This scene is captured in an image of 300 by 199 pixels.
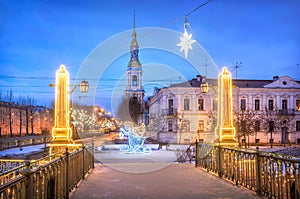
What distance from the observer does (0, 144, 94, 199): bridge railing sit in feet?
11.9

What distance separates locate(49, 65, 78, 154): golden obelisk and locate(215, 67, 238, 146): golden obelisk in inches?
219

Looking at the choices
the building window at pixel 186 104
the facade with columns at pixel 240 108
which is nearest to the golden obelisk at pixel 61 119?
the facade with columns at pixel 240 108

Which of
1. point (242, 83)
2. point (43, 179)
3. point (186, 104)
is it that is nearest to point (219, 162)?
point (43, 179)

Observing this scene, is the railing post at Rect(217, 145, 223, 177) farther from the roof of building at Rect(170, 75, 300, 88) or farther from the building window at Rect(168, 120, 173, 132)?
the building window at Rect(168, 120, 173, 132)

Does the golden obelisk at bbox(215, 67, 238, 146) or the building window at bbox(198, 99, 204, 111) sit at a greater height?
the building window at bbox(198, 99, 204, 111)

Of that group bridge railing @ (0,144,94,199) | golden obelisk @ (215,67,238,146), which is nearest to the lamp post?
bridge railing @ (0,144,94,199)

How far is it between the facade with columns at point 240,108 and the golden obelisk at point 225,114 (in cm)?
2909

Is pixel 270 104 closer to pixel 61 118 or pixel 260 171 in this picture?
pixel 61 118

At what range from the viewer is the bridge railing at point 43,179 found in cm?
363

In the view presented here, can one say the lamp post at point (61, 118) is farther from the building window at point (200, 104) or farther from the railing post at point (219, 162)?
the building window at point (200, 104)

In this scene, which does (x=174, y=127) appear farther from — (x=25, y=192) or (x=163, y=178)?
(x=25, y=192)

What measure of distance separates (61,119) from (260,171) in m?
7.83

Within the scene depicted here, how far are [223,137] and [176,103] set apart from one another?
30.8 meters

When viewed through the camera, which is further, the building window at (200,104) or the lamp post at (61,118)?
the building window at (200,104)
